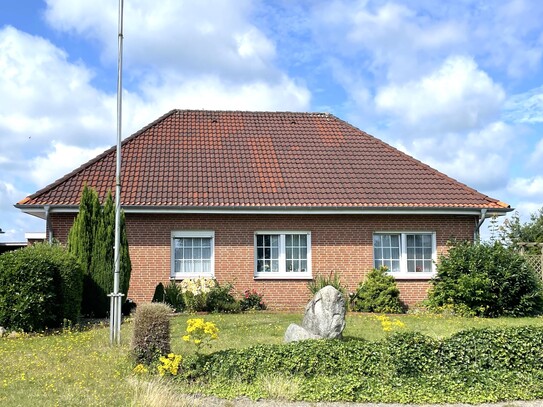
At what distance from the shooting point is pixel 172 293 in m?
16.4

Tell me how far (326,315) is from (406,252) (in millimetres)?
8694

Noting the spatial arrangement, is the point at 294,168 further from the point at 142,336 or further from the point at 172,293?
the point at 142,336

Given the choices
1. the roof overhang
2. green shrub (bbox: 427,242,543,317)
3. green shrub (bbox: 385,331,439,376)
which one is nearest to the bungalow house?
the roof overhang

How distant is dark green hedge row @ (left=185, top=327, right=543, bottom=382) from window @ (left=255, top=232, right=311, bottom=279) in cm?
934

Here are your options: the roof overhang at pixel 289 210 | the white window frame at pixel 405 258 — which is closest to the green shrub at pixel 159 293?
the roof overhang at pixel 289 210

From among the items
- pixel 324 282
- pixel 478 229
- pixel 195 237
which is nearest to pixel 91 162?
pixel 195 237

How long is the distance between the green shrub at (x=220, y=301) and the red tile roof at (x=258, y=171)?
8.32ft

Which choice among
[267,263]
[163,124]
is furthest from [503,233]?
[163,124]

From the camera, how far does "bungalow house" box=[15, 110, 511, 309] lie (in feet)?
57.5

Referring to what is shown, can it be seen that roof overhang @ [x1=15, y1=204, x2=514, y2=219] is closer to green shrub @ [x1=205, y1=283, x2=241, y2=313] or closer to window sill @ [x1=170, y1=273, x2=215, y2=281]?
window sill @ [x1=170, y1=273, x2=215, y2=281]

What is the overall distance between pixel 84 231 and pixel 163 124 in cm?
724

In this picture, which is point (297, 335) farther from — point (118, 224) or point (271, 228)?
point (271, 228)

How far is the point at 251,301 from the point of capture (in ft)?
57.2

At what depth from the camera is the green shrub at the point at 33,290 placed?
485 inches
